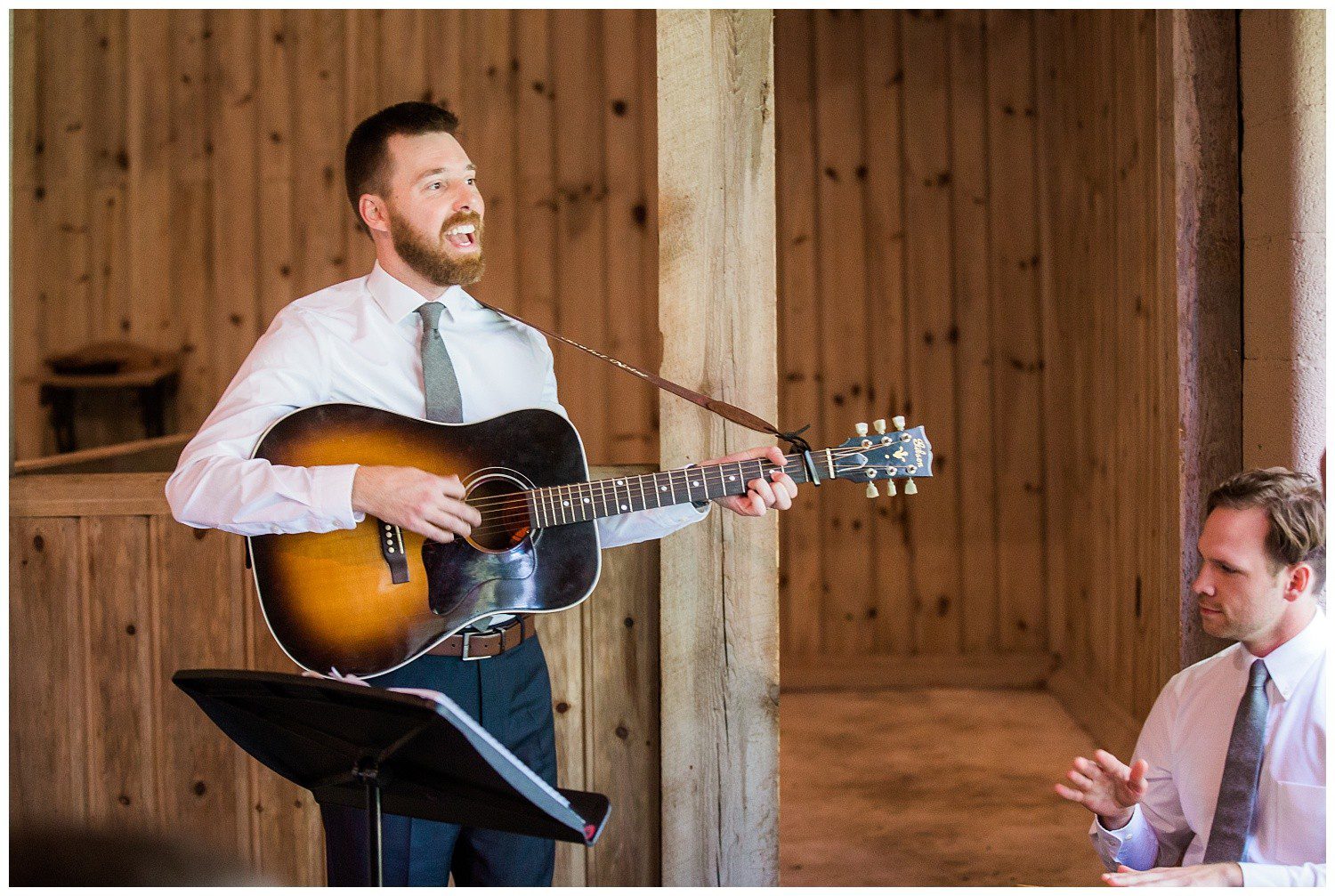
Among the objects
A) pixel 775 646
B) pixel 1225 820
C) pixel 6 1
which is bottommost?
pixel 1225 820

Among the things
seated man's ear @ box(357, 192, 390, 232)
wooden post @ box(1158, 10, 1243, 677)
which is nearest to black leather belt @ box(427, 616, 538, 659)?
seated man's ear @ box(357, 192, 390, 232)

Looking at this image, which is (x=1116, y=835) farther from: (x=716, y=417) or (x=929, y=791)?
(x=929, y=791)

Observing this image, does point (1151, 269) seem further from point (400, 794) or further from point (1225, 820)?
point (400, 794)

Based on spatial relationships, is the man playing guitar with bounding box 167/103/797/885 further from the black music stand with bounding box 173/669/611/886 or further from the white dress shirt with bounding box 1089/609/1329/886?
the white dress shirt with bounding box 1089/609/1329/886

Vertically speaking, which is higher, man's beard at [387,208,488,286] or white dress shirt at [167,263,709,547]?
man's beard at [387,208,488,286]

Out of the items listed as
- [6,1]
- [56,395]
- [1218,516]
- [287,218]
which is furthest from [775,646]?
[56,395]

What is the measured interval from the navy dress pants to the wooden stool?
3539mm

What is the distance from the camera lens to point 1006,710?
4.86 metres

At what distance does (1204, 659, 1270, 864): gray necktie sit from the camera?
5.79 ft

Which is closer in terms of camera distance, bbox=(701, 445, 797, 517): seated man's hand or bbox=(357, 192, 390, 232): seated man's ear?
bbox=(701, 445, 797, 517): seated man's hand

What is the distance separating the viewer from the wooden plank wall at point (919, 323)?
511cm

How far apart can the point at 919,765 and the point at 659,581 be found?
2.16m

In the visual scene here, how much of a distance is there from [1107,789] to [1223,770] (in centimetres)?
18

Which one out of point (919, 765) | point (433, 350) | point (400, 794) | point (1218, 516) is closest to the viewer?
point (400, 794)
